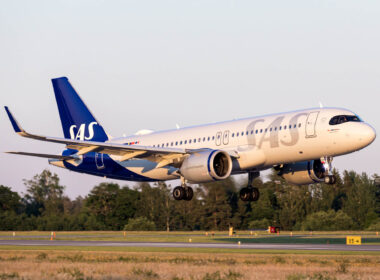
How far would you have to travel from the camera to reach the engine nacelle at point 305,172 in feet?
184

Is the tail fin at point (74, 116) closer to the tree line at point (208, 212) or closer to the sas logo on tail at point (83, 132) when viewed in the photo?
the sas logo on tail at point (83, 132)

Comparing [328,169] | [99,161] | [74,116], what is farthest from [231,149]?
[74,116]

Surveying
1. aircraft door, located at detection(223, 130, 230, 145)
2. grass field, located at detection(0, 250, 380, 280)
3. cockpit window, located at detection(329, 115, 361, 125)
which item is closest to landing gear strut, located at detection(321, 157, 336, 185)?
cockpit window, located at detection(329, 115, 361, 125)

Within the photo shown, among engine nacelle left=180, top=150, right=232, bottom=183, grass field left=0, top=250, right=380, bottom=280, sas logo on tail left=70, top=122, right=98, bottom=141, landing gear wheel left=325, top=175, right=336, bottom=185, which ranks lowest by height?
grass field left=0, top=250, right=380, bottom=280

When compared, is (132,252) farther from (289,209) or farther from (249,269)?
(289,209)

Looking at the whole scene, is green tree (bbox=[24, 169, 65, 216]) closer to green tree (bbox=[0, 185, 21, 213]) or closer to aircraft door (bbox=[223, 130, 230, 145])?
green tree (bbox=[0, 185, 21, 213])

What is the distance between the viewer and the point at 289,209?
98.6m

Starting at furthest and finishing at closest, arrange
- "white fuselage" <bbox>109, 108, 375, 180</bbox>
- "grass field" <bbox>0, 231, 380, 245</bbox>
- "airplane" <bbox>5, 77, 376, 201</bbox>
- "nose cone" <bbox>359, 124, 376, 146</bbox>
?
"grass field" <bbox>0, 231, 380, 245</bbox> → "airplane" <bbox>5, 77, 376, 201</bbox> → "white fuselage" <bbox>109, 108, 375, 180</bbox> → "nose cone" <bbox>359, 124, 376, 146</bbox>

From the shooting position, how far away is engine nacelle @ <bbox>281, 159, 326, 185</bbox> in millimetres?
55938

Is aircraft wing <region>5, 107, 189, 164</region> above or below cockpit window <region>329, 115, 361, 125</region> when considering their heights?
below

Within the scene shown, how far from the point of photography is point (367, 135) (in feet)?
155

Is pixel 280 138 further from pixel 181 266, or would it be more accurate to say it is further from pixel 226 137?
pixel 181 266

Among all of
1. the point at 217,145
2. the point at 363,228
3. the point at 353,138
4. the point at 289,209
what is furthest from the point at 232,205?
the point at 353,138

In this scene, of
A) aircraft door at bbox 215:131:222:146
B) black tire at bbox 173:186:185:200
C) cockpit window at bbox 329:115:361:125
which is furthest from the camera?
black tire at bbox 173:186:185:200
